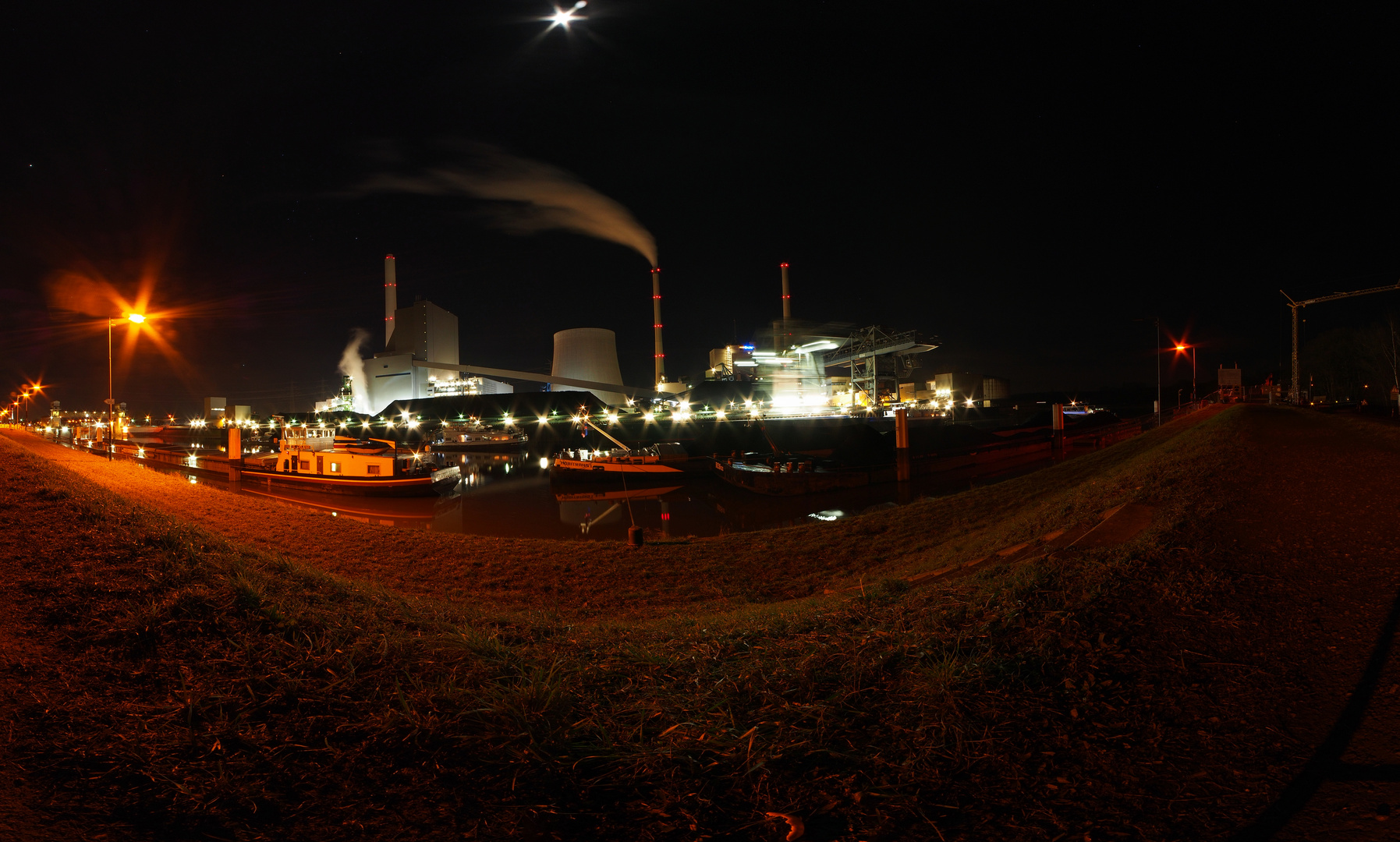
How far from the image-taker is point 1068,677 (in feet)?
8.73

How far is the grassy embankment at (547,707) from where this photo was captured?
6.27ft

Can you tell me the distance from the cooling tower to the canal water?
172 feet

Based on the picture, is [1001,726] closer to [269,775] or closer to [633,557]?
[269,775]

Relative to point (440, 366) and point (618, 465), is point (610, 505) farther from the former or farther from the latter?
point (440, 366)

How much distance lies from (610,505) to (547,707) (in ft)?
80.0

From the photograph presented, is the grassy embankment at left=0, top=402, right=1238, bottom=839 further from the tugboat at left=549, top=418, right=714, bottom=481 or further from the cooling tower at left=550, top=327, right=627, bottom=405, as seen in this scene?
the cooling tower at left=550, top=327, right=627, bottom=405

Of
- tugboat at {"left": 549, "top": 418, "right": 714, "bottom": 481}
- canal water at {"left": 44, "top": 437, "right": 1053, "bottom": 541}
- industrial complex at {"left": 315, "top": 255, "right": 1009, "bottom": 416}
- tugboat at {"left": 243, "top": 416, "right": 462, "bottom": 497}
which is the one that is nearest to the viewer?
canal water at {"left": 44, "top": 437, "right": 1053, "bottom": 541}

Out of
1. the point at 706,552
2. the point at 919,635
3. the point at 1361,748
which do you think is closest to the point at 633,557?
the point at 706,552

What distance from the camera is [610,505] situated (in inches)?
1040

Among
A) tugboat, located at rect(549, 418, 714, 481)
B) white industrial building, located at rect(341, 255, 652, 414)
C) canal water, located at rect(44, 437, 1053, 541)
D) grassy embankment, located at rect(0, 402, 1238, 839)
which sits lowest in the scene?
canal water, located at rect(44, 437, 1053, 541)

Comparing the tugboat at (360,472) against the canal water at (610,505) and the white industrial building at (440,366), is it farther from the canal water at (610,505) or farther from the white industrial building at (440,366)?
the white industrial building at (440,366)

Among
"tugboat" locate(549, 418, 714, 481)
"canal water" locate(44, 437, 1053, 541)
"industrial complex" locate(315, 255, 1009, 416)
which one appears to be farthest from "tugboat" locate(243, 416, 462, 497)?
"industrial complex" locate(315, 255, 1009, 416)

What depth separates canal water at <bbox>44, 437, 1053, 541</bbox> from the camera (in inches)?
812

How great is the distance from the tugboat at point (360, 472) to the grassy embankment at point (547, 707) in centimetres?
2294
